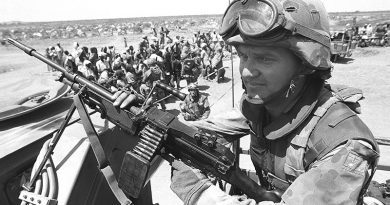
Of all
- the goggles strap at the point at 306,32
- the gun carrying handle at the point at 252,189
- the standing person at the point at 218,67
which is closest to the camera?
the goggles strap at the point at 306,32

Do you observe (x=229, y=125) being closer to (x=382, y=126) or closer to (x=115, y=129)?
(x=115, y=129)

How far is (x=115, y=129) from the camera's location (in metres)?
2.74

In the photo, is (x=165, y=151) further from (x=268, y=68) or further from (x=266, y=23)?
(x=266, y=23)

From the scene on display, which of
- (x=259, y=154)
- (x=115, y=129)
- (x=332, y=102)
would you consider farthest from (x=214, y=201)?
(x=115, y=129)

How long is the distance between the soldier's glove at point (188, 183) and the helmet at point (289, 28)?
0.90 metres

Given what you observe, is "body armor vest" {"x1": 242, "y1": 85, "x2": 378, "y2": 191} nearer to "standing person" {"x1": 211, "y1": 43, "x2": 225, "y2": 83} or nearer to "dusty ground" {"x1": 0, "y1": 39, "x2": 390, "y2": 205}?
"dusty ground" {"x1": 0, "y1": 39, "x2": 390, "y2": 205}

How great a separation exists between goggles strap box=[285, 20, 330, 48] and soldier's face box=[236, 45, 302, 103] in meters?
0.13

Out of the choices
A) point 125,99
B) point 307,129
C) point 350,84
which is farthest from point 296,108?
point 350,84

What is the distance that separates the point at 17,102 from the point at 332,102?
9.37 ft

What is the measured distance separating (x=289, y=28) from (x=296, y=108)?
1.78 feet

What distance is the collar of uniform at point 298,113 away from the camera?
1.85 metres

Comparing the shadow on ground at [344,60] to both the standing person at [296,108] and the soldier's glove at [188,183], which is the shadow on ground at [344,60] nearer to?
the standing person at [296,108]

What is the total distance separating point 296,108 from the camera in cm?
192

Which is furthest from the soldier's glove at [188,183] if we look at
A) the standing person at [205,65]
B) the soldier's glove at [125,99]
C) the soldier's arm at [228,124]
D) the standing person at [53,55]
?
the standing person at [53,55]
